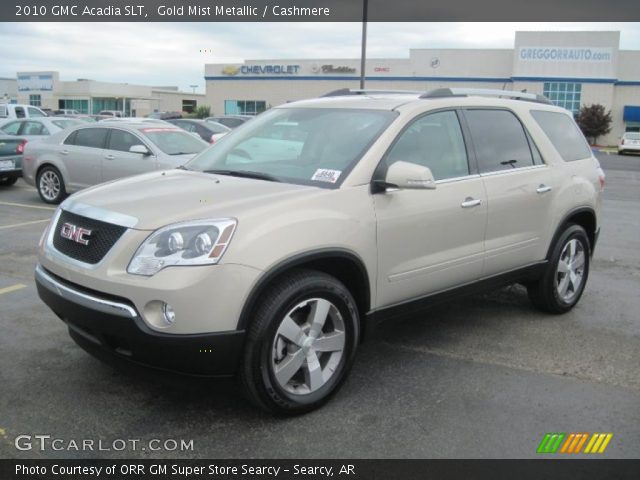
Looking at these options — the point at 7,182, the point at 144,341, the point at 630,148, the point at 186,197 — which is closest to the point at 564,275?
the point at 186,197

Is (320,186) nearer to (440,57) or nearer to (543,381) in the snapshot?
(543,381)

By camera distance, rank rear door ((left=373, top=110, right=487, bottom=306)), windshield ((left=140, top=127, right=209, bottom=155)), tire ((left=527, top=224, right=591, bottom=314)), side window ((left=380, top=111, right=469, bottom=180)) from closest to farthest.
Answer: rear door ((left=373, top=110, right=487, bottom=306)) → side window ((left=380, top=111, right=469, bottom=180)) → tire ((left=527, top=224, right=591, bottom=314)) → windshield ((left=140, top=127, right=209, bottom=155))

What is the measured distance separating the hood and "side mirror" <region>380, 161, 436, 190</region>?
421 millimetres

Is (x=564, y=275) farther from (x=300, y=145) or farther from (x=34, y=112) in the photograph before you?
(x=34, y=112)

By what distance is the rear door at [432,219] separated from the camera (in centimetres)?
387

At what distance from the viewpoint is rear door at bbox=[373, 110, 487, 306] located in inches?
152

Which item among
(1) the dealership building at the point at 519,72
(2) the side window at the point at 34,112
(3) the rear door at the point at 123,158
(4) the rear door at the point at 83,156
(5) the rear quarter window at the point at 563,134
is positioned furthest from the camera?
(1) the dealership building at the point at 519,72

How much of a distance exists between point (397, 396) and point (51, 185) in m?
9.72

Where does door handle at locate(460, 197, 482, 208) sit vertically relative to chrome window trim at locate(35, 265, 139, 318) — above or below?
above

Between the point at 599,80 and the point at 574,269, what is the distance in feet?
167

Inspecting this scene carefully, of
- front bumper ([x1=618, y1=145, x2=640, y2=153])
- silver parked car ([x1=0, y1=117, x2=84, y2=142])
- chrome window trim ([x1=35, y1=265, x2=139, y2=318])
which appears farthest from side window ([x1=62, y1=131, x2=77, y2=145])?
front bumper ([x1=618, y1=145, x2=640, y2=153])

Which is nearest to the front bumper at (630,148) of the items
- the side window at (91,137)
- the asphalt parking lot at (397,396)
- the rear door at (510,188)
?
the side window at (91,137)

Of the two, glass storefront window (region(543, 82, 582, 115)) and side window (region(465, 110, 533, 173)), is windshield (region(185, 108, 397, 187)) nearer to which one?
side window (region(465, 110, 533, 173))

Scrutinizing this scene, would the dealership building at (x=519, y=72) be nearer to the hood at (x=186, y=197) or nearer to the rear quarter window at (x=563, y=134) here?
the rear quarter window at (x=563, y=134)
